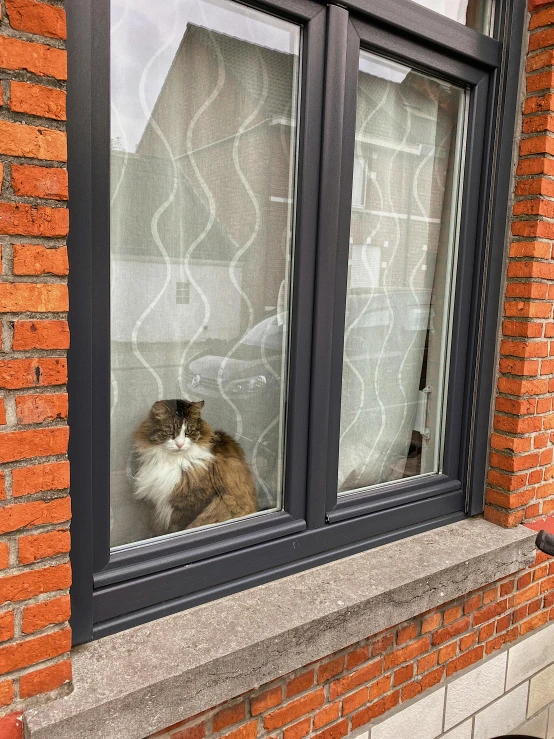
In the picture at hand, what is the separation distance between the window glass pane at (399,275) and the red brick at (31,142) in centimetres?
121

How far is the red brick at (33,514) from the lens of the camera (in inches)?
54.7

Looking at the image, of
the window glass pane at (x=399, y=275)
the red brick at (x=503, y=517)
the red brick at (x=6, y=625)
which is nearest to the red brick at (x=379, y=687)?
the window glass pane at (x=399, y=275)

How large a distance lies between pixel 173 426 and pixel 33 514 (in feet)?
2.00

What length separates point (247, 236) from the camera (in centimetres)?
204

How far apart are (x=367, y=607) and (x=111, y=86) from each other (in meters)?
1.81

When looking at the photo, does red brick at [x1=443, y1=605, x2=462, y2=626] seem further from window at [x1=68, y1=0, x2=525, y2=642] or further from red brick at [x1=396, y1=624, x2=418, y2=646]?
window at [x1=68, y1=0, x2=525, y2=642]

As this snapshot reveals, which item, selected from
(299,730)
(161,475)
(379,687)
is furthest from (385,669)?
(161,475)

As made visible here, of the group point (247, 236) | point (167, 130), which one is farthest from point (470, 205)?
point (167, 130)

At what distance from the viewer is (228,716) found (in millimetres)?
Result: 1806

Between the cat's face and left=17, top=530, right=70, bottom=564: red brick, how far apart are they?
499mm

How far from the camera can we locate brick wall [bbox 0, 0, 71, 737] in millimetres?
1312

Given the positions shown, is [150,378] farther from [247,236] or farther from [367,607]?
[367,607]

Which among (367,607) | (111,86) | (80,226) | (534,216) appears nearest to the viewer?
(80,226)

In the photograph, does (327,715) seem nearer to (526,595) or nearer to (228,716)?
(228,716)
